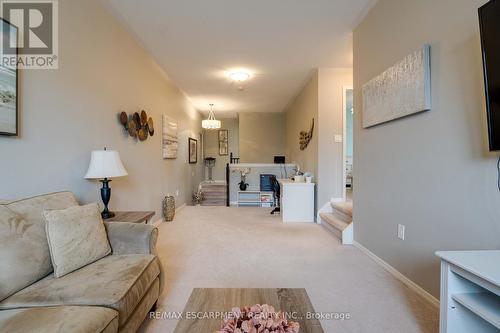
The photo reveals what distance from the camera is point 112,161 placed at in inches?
91.4

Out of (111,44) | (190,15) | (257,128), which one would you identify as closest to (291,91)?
(257,128)

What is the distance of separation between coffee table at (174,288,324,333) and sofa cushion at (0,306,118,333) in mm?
325

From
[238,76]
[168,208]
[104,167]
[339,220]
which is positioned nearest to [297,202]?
[339,220]

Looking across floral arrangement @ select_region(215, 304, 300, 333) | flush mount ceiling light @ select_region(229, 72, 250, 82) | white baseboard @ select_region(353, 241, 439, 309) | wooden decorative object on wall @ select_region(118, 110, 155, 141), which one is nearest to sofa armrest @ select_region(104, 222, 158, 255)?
floral arrangement @ select_region(215, 304, 300, 333)

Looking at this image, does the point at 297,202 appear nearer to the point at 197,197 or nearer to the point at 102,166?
the point at 102,166

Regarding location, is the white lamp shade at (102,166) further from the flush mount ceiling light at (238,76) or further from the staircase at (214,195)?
the staircase at (214,195)

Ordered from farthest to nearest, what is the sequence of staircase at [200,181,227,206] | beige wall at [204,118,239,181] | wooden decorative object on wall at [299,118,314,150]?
beige wall at [204,118,239,181]
staircase at [200,181,227,206]
wooden decorative object on wall at [299,118,314,150]

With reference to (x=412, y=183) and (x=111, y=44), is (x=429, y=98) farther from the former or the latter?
(x=111, y=44)

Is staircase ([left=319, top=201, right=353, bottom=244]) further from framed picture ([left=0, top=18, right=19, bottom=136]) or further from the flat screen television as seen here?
framed picture ([left=0, top=18, right=19, bottom=136])

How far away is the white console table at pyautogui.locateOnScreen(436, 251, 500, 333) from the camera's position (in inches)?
46.1

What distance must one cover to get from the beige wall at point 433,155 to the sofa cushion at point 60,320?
2054mm

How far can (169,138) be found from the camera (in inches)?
199

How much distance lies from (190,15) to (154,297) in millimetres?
2828

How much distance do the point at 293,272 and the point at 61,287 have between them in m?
1.87
